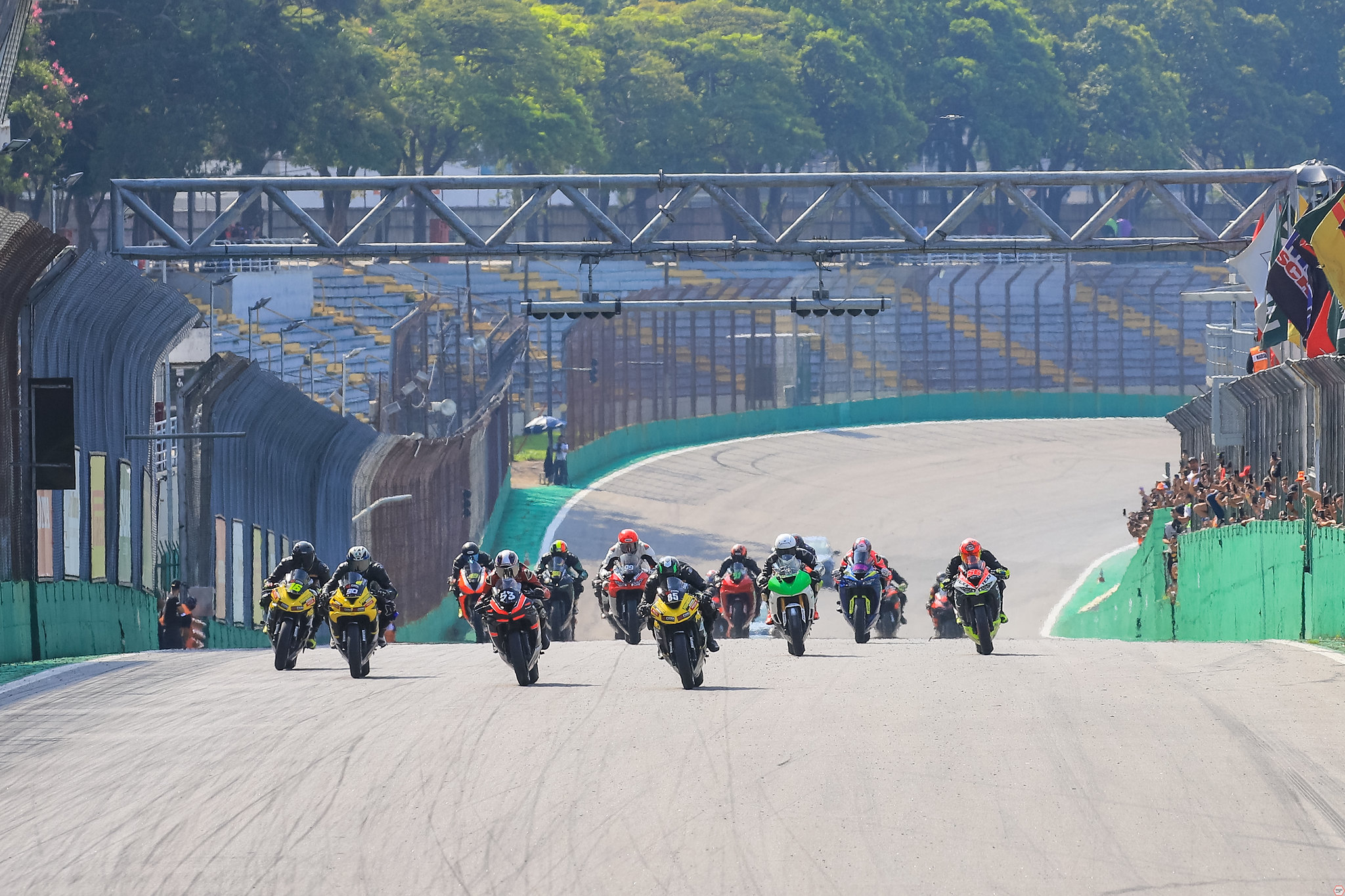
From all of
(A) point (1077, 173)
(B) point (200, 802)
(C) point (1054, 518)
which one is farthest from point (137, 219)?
(B) point (200, 802)

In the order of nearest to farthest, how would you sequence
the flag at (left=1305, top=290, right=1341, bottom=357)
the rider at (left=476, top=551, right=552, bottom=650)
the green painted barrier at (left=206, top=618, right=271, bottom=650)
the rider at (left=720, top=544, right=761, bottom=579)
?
the rider at (left=476, top=551, right=552, bottom=650), the rider at (left=720, top=544, right=761, bottom=579), the flag at (left=1305, top=290, right=1341, bottom=357), the green painted barrier at (left=206, top=618, right=271, bottom=650)

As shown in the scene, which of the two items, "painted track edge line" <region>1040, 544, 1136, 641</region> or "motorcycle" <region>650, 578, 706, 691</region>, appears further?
"painted track edge line" <region>1040, 544, 1136, 641</region>

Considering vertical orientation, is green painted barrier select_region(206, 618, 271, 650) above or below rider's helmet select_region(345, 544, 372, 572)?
below

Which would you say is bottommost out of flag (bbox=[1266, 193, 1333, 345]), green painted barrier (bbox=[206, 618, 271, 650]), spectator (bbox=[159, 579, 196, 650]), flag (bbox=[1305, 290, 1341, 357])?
green painted barrier (bbox=[206, 618, 271, 650])

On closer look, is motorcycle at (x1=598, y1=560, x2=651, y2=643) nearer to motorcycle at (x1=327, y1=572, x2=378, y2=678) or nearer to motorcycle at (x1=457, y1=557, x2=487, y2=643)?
motorcycle at (x1=457, y1=557, x2=487, y2=643)

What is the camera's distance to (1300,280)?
22672mm

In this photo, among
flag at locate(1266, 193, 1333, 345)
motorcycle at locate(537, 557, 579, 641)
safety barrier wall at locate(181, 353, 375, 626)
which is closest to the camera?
motorcycle at locate(537, 557, 579, 641)

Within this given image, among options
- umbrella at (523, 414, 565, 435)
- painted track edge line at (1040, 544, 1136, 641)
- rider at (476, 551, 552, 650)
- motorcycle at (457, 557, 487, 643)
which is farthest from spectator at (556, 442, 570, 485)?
rider at (476, 551, 552, 650)

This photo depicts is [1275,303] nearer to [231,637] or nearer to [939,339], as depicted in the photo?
[231,637]

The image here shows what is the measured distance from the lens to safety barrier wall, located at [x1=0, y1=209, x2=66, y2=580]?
16938 millimetres

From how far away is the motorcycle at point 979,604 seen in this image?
1780 centimetres

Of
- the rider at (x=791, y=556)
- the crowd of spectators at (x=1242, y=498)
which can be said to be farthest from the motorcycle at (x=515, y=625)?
the crowd of spectators at (x=1242, y=498)

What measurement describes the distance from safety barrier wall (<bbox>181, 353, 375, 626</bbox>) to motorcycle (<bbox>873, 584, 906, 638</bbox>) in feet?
24.8

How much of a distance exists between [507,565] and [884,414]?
50.6 meters
